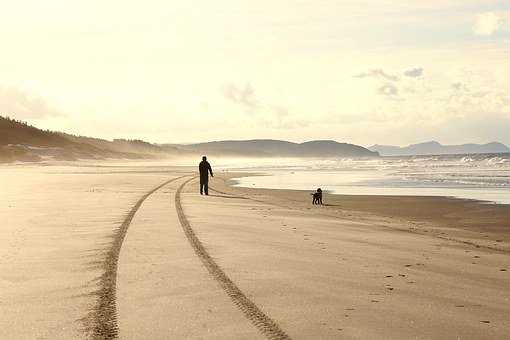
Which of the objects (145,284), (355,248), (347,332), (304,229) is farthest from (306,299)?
(304,229)

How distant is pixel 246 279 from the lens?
8992 mm

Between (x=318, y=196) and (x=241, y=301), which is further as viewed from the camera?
(x=318, y=196)

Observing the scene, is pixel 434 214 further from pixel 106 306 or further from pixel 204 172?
pixel 106 306

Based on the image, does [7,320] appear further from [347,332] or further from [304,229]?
[304,229]

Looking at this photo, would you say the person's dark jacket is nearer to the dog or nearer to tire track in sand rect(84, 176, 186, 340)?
the dog

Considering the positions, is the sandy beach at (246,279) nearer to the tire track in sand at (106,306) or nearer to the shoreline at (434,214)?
the tire track in sand at (106,306)

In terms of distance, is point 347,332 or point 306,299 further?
point 306,299

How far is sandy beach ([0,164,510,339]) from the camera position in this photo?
6.55 metres

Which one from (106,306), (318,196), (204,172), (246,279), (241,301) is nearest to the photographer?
(106,306)

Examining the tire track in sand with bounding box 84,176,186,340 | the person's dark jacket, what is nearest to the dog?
the person's dark jacket

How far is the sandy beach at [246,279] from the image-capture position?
258 inches

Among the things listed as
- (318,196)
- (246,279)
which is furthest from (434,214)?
(246,279)

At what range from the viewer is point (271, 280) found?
896 cm

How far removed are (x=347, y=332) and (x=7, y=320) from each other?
3.57 m
